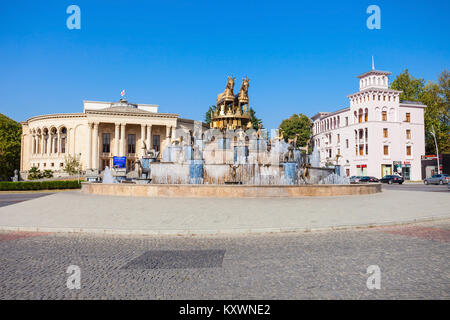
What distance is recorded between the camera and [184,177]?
20875 millimetres

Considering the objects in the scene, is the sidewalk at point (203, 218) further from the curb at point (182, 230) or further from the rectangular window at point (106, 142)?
the rectangular window at point (106, 142)

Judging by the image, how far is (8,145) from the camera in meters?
77.4

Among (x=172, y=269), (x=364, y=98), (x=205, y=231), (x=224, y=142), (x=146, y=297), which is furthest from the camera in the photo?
(x=364, y=98)

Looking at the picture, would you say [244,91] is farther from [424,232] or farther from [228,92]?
[424,232]

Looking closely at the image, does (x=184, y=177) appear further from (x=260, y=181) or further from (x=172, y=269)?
(x=172, y=269)

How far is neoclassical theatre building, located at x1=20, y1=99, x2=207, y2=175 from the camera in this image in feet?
257

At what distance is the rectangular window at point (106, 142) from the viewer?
8250 centimetres

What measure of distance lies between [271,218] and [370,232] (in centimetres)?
287

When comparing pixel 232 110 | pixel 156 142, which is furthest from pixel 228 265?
pixel 156 142

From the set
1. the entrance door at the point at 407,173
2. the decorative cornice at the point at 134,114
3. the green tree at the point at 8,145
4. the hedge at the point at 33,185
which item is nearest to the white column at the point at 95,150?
the decorative cornice at the point at 134,114

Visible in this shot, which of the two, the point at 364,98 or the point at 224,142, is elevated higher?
the point at 364,98

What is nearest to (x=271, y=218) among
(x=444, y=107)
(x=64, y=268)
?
(x=64, y=268)

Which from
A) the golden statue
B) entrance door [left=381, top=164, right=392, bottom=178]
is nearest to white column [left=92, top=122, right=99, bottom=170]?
the golden statue
